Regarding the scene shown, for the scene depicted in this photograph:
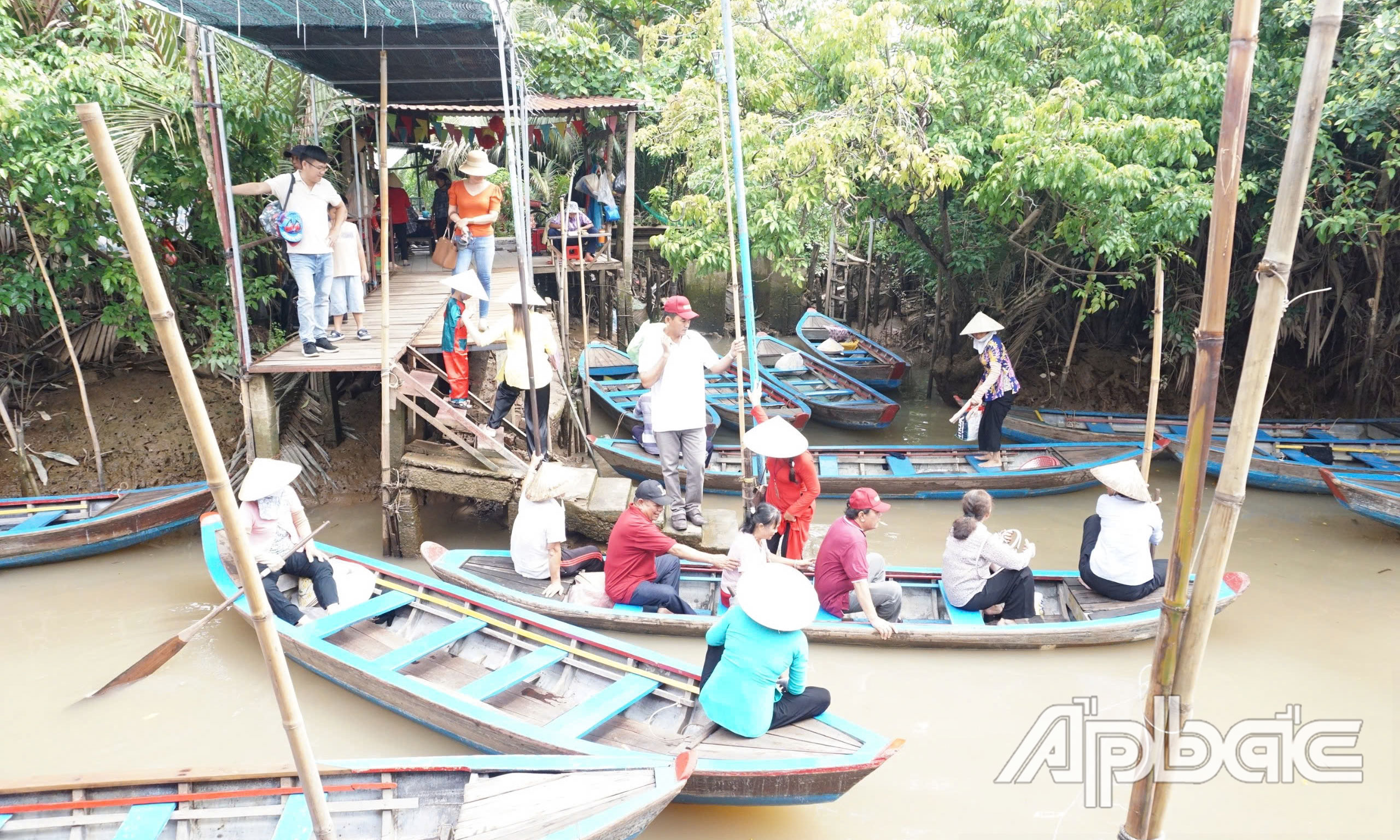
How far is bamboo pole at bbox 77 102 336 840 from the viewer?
1.94m

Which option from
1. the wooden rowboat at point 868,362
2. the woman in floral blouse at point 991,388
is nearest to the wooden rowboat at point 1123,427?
the woman in floral blouse at point 991,388

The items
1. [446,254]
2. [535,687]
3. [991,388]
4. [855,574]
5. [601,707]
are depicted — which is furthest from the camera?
[446,254]

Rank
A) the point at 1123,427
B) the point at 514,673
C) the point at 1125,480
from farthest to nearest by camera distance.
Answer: the point at 1123,427 → the point at 1125,480 → the point at 514,673

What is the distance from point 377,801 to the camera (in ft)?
12.0

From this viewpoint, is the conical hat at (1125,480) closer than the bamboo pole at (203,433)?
No

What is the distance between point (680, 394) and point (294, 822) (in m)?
3.63

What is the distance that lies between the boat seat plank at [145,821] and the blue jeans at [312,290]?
394 cm

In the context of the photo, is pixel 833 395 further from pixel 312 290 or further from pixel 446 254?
pixel 312 290

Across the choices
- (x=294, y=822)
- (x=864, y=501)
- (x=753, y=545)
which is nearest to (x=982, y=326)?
(x=864, y=501)

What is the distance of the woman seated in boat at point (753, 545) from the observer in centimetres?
514

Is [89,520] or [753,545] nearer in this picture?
[753,545]

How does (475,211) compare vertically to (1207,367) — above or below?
above

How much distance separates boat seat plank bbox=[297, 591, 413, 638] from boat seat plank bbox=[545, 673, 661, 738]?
1.62 m

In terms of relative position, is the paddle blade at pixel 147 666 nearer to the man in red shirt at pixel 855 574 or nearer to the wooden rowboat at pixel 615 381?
the man in red shirt at pixel 855 574
